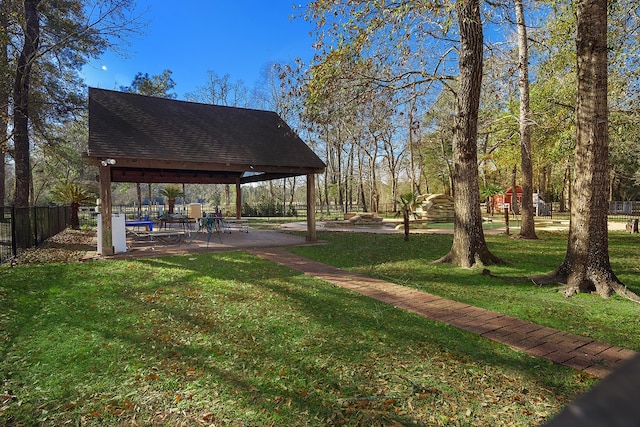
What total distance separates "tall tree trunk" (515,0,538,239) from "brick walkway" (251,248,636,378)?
28.6 feet

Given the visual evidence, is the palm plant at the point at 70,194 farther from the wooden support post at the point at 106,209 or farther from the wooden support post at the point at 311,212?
the wooden support post at the point at 311,212

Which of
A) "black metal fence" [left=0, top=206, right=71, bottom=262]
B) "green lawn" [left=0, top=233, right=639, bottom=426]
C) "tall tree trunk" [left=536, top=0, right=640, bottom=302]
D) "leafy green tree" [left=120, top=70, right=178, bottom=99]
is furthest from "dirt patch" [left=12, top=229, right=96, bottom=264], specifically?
"leafy green tree" [left=120, top=70, right=178, bottom=99]

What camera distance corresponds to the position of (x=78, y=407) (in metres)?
3.13

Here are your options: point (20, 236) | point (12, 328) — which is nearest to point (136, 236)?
point (20, 236)

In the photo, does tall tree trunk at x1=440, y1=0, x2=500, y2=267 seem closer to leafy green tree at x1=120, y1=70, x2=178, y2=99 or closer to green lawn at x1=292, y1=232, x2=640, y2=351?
green lawn at x1=292, y1=232, x2=640, y2=351

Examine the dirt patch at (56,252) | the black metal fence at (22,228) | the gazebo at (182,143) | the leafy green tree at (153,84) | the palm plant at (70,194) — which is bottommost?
the dirt patch at (56,252)

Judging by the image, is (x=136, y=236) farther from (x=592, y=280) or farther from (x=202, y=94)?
(x=202, y=94)

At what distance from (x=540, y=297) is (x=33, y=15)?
719 inches

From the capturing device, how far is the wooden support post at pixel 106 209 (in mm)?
10039

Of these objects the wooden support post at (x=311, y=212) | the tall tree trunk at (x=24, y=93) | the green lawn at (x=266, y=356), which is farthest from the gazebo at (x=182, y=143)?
Result: the green lawn at (x=266, y=356)

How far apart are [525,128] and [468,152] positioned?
5821 millimetres

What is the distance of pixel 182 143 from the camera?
1194 centimetres

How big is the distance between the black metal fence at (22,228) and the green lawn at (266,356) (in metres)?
3.04

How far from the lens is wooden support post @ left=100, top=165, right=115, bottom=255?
10.0 meters
